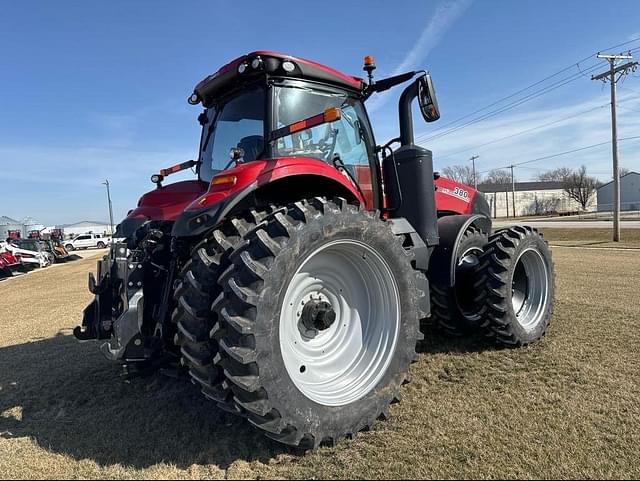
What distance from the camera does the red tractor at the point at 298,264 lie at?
8.19 ft

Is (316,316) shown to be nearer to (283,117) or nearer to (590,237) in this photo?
(283,117)

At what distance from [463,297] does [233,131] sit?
2807 mm

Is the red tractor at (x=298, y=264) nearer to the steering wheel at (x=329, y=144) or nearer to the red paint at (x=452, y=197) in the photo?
the steering wheel at (x=329, y=144)

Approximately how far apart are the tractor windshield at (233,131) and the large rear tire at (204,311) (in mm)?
1058

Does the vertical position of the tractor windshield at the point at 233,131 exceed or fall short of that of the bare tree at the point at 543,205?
it exceeds it

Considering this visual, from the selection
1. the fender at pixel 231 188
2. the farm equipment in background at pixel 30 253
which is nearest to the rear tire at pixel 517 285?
the fender at pixel 231 188

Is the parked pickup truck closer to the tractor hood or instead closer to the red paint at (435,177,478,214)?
the tractor hood

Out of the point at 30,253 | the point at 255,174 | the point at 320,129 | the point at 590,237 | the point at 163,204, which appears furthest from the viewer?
the point at 590,237

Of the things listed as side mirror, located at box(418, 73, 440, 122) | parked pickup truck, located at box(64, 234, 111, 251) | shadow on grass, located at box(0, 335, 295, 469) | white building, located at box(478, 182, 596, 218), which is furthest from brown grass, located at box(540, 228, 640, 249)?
white building, located at box(478, 182, 596, 218)

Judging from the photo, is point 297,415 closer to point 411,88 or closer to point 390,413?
point 390,413

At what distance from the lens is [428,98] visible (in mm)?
3762

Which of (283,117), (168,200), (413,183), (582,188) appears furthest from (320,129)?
(582,188)

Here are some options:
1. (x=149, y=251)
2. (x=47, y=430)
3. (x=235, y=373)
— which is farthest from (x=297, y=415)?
(x=47, y=430)

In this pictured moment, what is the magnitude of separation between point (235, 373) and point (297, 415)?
1.44 ft
